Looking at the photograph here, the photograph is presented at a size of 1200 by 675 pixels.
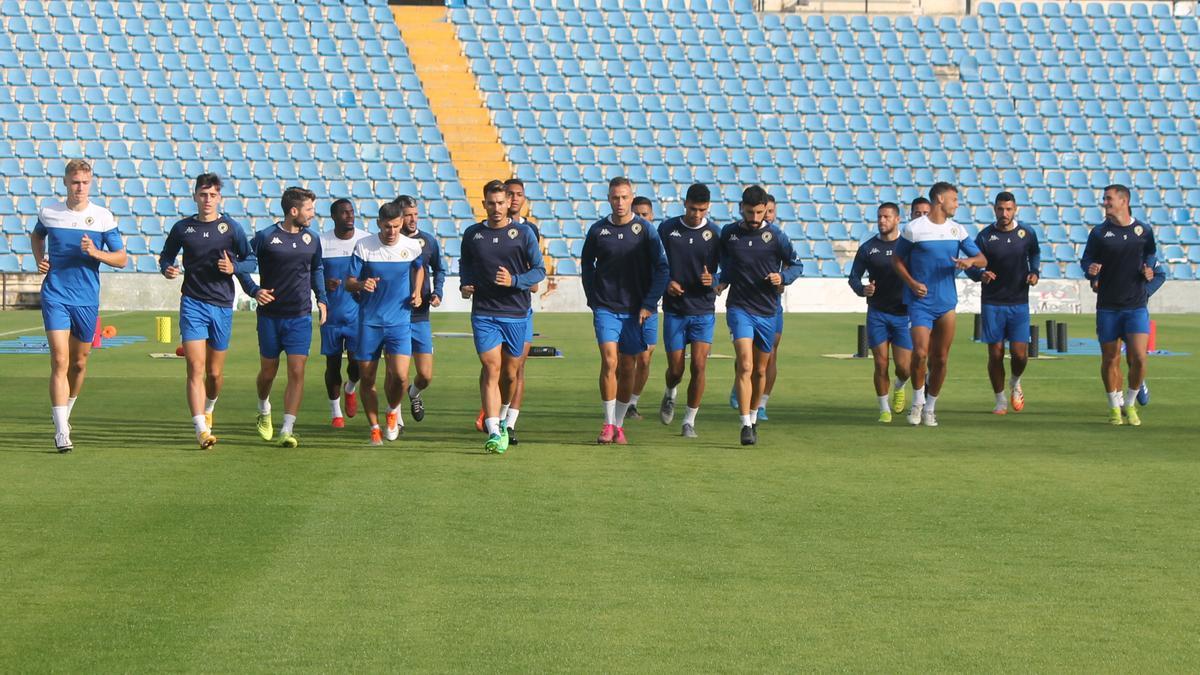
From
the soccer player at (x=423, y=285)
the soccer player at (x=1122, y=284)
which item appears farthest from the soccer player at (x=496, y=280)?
the soccer player at (x=1122, y=284)

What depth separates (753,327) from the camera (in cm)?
1320

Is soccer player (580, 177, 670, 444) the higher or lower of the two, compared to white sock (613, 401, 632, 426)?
higher

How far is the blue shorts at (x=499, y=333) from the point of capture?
12.3 metres

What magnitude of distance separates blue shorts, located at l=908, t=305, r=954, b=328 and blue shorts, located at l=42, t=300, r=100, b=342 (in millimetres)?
6929

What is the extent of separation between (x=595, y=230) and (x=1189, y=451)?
4.69 m

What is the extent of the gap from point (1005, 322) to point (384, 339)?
5.92 metres

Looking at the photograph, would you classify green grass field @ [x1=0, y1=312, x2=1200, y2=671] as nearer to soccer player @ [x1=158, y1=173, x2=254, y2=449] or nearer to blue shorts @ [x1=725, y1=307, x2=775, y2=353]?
soccer player @ [x1=158, y1=173, x2=254, y2=449]

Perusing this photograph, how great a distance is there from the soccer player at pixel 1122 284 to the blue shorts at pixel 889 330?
1.67 meters

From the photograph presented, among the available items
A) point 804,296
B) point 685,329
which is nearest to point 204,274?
point 685,329

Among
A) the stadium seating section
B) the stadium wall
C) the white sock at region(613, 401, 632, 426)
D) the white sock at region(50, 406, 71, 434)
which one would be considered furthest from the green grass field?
the stadium seating section

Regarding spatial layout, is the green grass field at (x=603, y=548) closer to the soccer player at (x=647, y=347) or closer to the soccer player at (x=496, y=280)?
the soccer player at (x=647, y=347)

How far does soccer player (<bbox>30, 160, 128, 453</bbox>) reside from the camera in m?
11.8

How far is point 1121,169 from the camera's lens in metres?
43.7

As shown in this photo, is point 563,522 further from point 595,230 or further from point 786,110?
point 786,110
